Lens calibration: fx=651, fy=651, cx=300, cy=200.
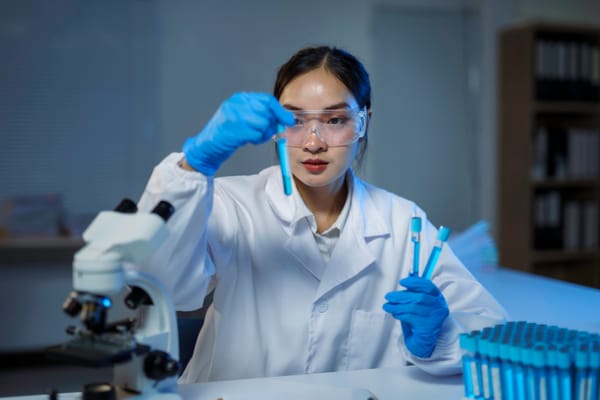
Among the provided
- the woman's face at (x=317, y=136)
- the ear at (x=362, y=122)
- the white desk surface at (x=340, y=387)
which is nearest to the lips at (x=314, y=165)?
the woman's face at (x=317, y=136)

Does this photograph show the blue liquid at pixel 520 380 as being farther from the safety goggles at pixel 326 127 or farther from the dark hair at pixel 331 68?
the dark hair at pixel 331 68

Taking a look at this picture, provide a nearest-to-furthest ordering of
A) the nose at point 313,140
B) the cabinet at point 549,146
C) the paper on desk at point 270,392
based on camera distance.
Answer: the paper on desk at point 270,392 → the nose at point 313,140 → the cabinet at point 549,146

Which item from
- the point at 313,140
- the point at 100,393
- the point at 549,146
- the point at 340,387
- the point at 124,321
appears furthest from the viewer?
the point at 549,146

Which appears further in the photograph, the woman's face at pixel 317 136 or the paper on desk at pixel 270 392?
the woman's face at pixel 317 136

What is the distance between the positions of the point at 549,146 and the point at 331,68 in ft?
9.82

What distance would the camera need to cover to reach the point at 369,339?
1593mm

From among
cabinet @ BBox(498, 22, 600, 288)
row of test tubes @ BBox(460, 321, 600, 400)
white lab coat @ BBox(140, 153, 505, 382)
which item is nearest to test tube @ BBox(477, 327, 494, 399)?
row of test tubes @ BBox(460, 321, 600, 400)

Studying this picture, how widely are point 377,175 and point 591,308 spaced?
2.51m

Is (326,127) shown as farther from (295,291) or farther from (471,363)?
(471,363)

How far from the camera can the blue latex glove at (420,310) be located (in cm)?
129

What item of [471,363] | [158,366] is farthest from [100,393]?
[471,363]

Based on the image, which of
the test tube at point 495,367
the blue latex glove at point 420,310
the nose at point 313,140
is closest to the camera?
the test tube at point 495,367

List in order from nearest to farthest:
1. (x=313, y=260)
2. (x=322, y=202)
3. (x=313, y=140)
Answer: (x=313, y=140) < (x=313, y=260) < (x=322, y=202)

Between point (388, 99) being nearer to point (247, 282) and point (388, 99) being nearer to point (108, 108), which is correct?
point (108, 108)
